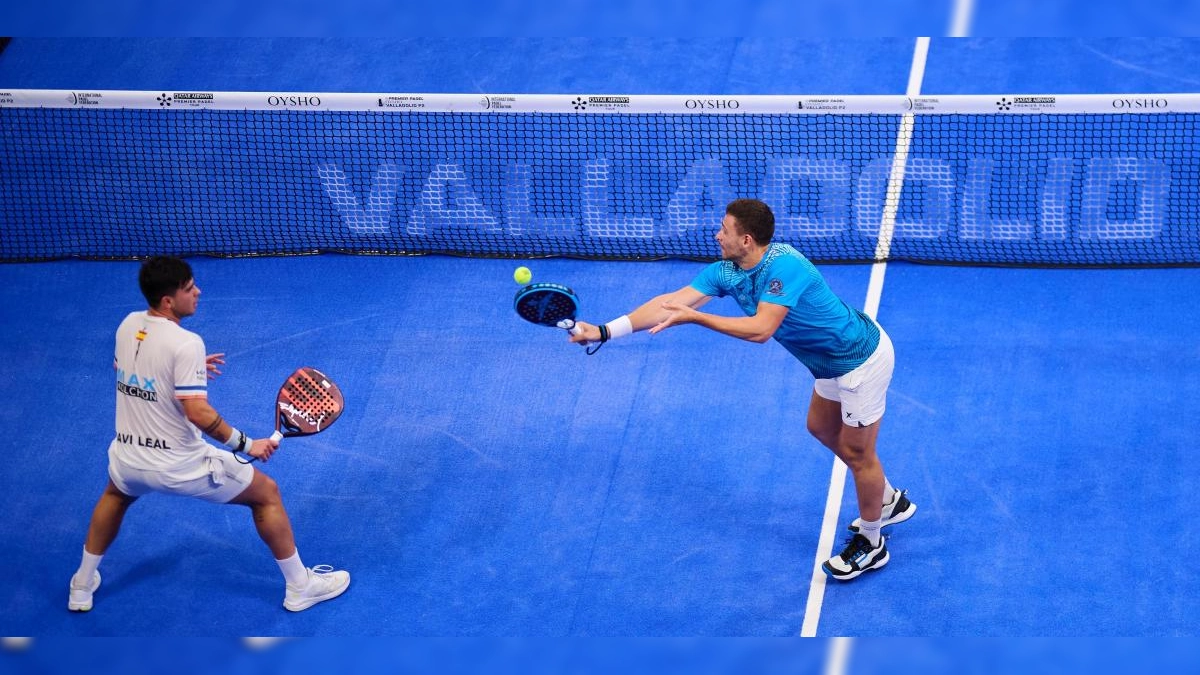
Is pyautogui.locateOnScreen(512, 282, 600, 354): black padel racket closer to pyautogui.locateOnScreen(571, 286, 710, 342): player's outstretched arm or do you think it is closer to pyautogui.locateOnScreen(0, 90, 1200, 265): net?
pyautogui.locateOnScreen(571, 286, 710, 342): player's outstretched arm

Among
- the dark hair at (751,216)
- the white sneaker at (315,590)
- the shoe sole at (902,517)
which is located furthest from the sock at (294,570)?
the shoe sole at (902,517)

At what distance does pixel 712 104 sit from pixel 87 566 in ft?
18.5

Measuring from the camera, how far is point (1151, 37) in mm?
14969

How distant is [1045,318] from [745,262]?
13.3ft

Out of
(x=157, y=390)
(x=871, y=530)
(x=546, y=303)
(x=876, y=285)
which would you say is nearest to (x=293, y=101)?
(x=157, y=390)

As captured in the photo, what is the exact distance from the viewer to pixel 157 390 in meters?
8.46

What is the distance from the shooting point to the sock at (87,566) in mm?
9273

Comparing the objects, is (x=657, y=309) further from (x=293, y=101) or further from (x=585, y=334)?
(x=293, y=101)

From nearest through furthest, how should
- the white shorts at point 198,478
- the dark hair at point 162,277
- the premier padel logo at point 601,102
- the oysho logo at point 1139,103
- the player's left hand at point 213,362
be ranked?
the dark hair at point 162,277, the white shorts at point 198,478, the player's left hand at point 213,362, the oysho logo at point 1139,103, the premier padel logo at point 601,102

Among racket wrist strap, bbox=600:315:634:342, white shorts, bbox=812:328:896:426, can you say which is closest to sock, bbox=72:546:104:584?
racket wrist strap, bbox=600:315:634:342

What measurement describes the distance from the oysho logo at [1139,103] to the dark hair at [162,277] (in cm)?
695

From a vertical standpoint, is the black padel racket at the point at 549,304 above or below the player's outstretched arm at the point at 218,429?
above

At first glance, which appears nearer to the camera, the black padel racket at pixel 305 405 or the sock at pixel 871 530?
the black padel racket at pixel 305 405

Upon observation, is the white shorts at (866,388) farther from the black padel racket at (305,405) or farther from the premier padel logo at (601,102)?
the premier padel logo at (601,102)
